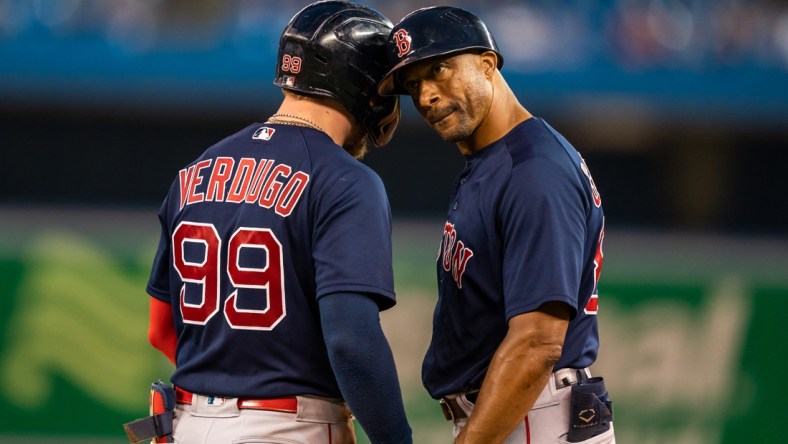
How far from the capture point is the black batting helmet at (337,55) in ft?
9.07

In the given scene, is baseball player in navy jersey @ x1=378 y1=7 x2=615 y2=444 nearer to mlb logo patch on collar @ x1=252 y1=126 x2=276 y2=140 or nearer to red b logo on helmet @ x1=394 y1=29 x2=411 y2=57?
red b logo on helmet @ x1=394 y1=29 x2=411 y2=57

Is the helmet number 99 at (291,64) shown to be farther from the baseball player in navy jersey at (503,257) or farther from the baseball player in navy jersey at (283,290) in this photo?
the baseball player in navy jersey at (503,257)

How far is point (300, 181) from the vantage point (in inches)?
100

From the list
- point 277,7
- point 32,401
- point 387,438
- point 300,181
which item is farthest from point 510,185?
point 277,7

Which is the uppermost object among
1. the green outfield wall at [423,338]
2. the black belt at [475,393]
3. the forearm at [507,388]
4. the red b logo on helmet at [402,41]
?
the red b logo on helmet at [402,41]

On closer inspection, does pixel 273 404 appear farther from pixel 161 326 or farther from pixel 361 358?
pixel 161 326

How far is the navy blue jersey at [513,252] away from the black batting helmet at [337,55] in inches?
14.4

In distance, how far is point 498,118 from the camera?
2.86m

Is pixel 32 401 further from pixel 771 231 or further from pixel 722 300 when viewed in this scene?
pixel 771 231

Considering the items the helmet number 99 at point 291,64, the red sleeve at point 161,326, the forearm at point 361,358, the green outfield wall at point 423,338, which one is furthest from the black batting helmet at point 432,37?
the green outfield wall at point 423,338

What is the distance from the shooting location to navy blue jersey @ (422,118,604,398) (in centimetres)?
255

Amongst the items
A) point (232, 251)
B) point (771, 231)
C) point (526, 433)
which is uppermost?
point (232, 251)

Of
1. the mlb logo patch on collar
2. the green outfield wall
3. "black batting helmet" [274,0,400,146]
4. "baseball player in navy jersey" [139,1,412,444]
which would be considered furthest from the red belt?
the green outfield wall

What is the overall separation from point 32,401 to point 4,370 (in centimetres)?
25
